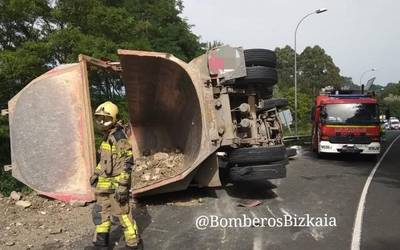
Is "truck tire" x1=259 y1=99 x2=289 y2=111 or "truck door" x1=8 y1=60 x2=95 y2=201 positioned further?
"truck tire" x1=259 y1=99 x2=289 y2=111

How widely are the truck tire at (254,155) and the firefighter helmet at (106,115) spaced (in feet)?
9.93

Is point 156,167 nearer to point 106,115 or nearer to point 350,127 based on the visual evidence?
point 106,115

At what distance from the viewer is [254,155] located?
8688 mm

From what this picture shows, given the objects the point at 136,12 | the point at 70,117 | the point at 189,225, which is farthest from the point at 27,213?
the point at 136,12

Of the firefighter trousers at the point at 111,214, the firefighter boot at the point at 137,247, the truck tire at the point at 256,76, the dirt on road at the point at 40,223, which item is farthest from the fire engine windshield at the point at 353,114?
the firefighter trousers at the point at 111,214

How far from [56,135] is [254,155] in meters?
3.31

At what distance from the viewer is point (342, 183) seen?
1129 centimetres

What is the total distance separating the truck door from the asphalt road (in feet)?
4.09

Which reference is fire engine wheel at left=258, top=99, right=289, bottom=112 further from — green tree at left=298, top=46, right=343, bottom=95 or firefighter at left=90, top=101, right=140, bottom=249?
green tree at left=298, top=46, right=343, bottom=95

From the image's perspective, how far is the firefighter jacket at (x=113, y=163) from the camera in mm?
6133

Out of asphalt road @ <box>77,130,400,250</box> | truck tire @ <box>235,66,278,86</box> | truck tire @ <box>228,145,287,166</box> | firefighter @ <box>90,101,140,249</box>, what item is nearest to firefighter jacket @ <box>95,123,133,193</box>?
firefighter @ <box>90,101,140,249</box>

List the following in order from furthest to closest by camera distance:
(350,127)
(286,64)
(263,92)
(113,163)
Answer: (286,64), (350,127), (263,92), (113,163)

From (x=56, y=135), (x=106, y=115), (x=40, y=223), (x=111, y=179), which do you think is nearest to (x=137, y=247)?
(x=111, y=179)

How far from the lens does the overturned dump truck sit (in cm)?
826
